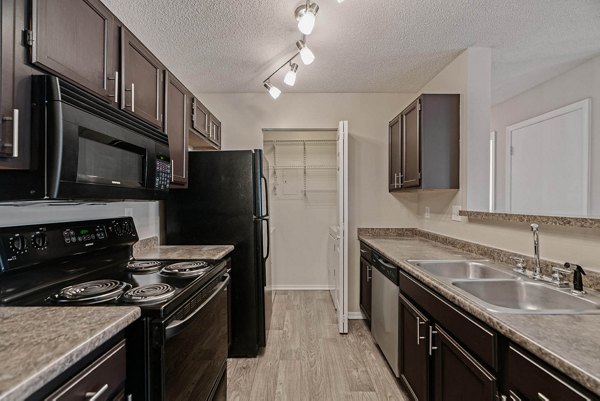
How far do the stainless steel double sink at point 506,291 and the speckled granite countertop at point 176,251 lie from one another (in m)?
1.33

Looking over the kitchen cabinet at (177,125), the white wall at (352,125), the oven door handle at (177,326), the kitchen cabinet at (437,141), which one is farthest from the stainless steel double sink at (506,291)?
the kitchen cabinet at (177,125)

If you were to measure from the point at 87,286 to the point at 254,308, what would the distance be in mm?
1425

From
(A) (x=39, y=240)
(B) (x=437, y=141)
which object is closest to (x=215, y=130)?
(A) (x=39, y=240)

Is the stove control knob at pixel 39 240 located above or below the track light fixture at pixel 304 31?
below

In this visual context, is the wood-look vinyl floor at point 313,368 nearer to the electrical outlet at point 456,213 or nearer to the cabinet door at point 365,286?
the cabinet door at point 365,286

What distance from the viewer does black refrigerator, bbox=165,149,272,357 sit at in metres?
2.39

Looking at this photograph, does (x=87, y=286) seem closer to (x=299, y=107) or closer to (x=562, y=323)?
(x=562, y=323)

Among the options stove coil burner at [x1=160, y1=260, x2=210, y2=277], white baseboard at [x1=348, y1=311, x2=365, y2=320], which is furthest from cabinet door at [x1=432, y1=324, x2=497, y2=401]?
white baseboard at [x1=348, y1=311, x2=365, y2=320]

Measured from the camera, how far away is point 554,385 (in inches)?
29.8

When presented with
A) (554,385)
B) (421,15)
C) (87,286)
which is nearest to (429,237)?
(421,15)

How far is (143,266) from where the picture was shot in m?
1.62

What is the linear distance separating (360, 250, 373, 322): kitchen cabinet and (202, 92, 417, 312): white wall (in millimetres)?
165

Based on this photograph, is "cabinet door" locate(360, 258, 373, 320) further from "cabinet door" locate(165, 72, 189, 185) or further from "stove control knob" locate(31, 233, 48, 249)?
"stove control knob" locate(31, 233, 48, 249)

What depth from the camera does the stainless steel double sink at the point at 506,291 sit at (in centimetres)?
114
